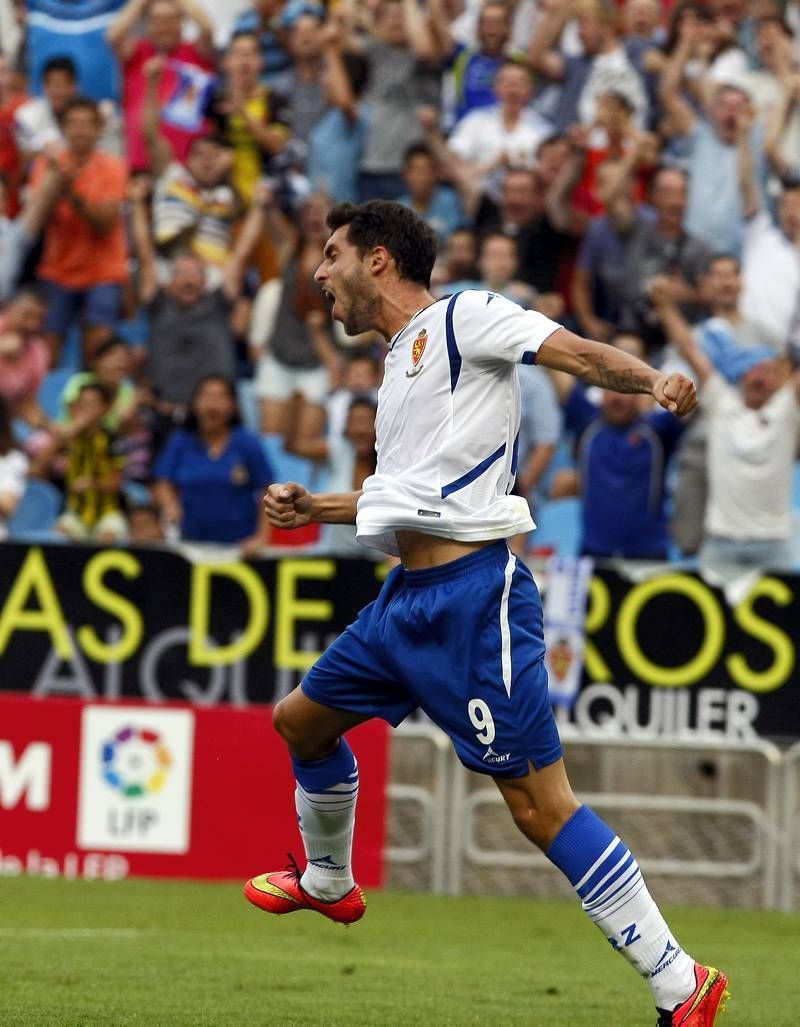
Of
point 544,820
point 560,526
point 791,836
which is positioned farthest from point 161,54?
point 544,820

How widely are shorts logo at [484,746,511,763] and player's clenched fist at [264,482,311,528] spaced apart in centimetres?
99

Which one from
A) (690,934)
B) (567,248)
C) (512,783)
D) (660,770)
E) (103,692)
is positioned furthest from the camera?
(567,248)

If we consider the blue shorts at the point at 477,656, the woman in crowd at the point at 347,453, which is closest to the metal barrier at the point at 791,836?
the woman in crowd at the point at 347,453

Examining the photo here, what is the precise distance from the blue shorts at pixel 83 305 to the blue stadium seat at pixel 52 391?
0.40m

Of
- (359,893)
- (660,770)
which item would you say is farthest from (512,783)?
(660,770)

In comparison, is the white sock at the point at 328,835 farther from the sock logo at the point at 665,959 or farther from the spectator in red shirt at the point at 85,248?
the spectator in red shirt at the point at 85,248

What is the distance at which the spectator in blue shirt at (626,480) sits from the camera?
13.3 m

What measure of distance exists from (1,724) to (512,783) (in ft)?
21.2

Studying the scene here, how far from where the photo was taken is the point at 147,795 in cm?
1158

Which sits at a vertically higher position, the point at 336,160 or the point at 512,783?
the point at 336,160

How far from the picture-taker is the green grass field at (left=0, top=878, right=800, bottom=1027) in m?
6.59

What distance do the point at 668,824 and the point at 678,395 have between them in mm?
6851

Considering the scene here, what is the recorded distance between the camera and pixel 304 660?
12602 mm

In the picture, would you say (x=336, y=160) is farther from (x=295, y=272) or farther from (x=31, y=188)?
(x=31, y=188)
